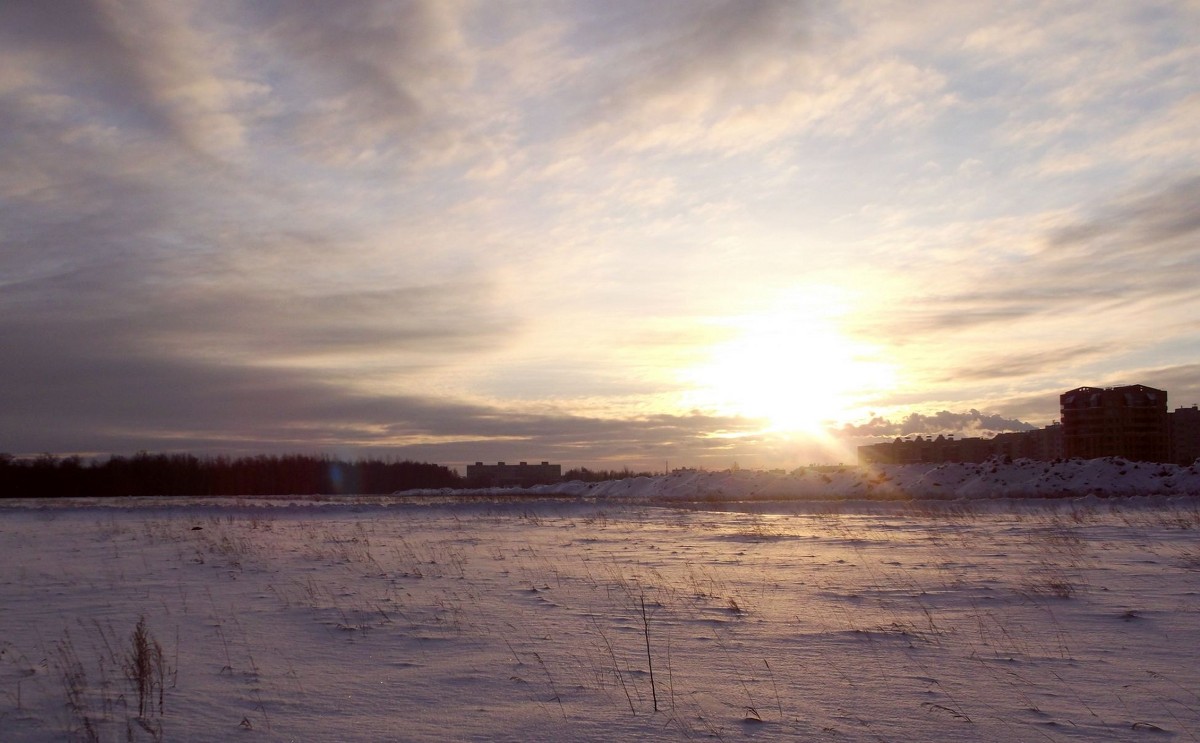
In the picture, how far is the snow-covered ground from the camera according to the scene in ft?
18.2

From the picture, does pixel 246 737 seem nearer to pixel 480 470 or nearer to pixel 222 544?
pixel 222 544

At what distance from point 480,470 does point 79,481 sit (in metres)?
82.4

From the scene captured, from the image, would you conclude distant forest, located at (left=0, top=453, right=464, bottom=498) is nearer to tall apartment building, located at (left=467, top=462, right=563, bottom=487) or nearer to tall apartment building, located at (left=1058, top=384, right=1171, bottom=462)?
tall apartment building, located at (left=467, top=462, right=563, bottom=487)

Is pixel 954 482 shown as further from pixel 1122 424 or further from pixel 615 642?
pixel 615 642

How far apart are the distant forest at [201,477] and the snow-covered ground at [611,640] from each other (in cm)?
7305

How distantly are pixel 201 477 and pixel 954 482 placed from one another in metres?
81.7

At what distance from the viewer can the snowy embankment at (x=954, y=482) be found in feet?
130

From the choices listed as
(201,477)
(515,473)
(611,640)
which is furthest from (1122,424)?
(515,473)

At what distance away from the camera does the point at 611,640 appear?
8.16 metres

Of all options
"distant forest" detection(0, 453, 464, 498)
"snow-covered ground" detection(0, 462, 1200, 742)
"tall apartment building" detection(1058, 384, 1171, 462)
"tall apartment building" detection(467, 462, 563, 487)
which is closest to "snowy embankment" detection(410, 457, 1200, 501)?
"tall apartment building" detection(1058, 384, 1171, 462)

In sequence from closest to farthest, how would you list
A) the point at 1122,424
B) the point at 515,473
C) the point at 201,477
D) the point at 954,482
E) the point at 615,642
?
1. the point at 615,642
2. the point at 954,482
3. the point at 1122,424
4. the point at 201,477
5. the point at 515,473

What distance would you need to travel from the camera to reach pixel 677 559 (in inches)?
606

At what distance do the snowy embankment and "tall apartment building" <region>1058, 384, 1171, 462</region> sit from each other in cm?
1716

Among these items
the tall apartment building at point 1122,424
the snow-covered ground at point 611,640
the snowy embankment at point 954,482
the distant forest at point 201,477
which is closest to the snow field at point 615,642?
the snow-covered ground at point 611,640
